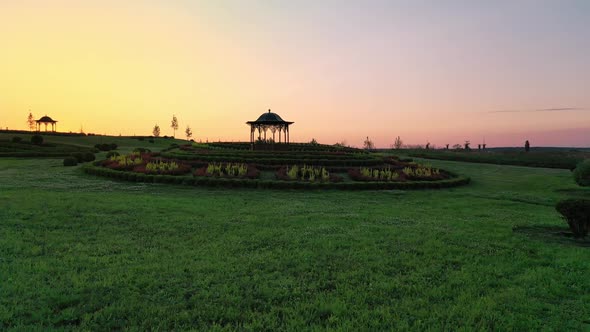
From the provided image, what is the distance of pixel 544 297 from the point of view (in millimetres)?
5555

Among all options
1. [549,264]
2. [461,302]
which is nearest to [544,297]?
[461,302]

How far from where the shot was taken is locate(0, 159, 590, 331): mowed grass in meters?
4.73

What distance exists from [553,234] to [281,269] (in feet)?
27.3

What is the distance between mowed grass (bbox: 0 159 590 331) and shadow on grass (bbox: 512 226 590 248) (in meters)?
0.08

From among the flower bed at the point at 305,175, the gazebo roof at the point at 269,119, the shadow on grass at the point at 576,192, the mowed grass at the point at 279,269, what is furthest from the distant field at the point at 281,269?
the gazebo roof at the point at 269,119

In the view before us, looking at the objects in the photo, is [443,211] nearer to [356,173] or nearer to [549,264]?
[549,264]

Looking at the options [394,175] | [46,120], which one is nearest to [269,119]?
[394,175]

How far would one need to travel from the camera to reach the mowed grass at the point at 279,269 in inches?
186

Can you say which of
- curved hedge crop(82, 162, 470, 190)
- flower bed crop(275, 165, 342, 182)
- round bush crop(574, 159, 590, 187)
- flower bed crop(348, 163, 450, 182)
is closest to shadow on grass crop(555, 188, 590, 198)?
round bush crop(574, 159, 590, 187)

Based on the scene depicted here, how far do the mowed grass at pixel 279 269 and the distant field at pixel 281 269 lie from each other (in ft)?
0.09

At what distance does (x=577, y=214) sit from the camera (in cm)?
923

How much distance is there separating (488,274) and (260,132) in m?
31.9

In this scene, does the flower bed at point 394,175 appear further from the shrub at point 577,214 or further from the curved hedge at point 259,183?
the shrub at point 577,214

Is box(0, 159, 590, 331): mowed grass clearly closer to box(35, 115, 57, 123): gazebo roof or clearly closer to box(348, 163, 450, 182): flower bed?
box(348, 163, 450, 182): flower bed
